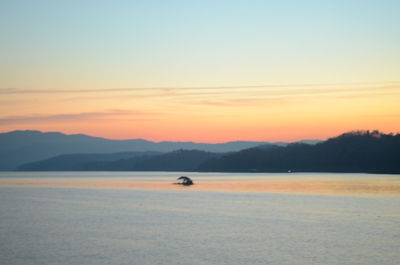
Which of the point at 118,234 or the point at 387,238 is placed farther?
the point at 118,234

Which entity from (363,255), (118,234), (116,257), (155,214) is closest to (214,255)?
(116,257)

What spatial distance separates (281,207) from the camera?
6869 centimetres

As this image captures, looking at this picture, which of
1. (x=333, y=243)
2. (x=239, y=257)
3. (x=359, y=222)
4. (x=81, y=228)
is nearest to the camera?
(x=239, y=257)

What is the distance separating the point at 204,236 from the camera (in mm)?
41688

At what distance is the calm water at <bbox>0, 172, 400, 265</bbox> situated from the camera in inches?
1275

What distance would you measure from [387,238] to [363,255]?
7.71 metres

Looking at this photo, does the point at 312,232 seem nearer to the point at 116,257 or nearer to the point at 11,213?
the point at 116,257

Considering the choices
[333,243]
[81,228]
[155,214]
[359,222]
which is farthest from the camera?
[155,214]

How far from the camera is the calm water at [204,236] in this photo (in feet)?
106

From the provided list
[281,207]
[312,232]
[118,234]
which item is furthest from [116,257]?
[281,207]

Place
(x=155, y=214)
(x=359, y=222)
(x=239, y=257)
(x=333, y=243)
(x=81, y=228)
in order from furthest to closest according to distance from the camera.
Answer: (x=155, y=214)
(x=359, y=222)
(x=81, y=228)
(x=333, y=243)
(x=239, y=257)

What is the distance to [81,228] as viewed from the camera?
1873 inches

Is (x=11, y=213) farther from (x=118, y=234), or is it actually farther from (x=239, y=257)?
(x=239, y=257)

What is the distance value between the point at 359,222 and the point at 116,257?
93.9ft
